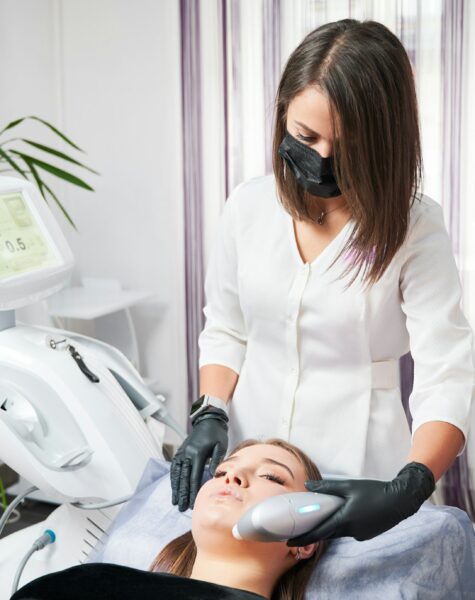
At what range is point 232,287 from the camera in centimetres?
168

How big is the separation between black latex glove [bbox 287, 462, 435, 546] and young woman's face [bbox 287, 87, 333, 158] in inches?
20.2

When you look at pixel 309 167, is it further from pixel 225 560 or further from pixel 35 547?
pixel 35 547

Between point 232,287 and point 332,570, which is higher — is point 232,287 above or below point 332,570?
above

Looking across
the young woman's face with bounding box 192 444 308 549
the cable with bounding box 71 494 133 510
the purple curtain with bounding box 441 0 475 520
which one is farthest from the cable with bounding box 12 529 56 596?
the purple curtain with bounding box 441 0 475 520

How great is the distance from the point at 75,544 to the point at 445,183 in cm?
161

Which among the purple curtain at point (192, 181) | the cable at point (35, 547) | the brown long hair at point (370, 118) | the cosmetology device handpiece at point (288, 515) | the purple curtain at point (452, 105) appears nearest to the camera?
the cosmetology device handpiece at point (288, 515)

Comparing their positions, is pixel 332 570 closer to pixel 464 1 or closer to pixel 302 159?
pixel 302 159

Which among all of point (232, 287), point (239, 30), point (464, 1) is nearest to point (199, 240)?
point (239, 30)

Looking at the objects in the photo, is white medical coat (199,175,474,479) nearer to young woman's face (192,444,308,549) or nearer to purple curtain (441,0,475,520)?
young woman's face (192,444,308,549)

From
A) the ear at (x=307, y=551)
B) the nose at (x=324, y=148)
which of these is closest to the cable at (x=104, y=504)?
the ear at (x=307, y=551)

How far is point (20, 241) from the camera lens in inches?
67.0

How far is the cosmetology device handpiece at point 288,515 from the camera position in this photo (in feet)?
3.98

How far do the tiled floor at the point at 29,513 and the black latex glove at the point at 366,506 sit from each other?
A: 191 cm

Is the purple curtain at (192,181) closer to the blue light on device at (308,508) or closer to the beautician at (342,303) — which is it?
the beautician at (342,303)
